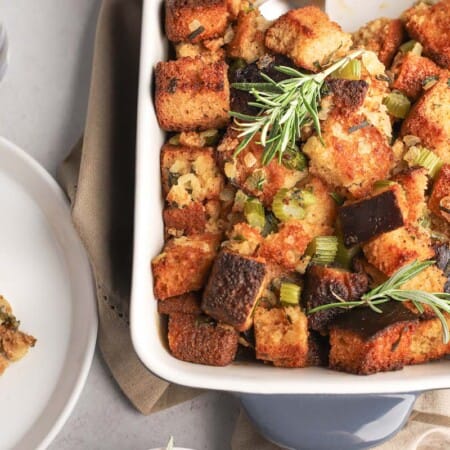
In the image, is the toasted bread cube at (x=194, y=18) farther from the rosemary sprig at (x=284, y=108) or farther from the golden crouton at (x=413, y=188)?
the golden crouton at (x=413, y=188)

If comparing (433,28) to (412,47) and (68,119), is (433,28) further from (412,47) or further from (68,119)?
(68,119)

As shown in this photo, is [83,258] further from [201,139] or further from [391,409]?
[391,409]

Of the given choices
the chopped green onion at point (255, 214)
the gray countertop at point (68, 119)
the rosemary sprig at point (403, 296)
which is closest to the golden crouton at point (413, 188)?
the rosemary sprig at point (403, 296)

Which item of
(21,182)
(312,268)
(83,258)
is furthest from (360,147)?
(21,182)

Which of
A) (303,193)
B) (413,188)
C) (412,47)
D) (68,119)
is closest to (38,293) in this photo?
(68,119)

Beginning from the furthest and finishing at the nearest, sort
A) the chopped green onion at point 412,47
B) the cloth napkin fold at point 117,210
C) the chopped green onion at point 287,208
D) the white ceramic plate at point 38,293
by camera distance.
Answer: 1. the white ceramic plate at point 38,293
2. the cloth napkin fold at point 117,210
3. the chopped green onion at point 412,47
4. the chopped green onion at point 287,208

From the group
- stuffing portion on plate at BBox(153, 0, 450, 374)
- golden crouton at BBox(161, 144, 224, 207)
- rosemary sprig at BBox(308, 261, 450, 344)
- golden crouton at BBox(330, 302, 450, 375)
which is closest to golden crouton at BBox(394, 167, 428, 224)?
stuffing portion on plate at BBox(153, 0, 450, 374)
